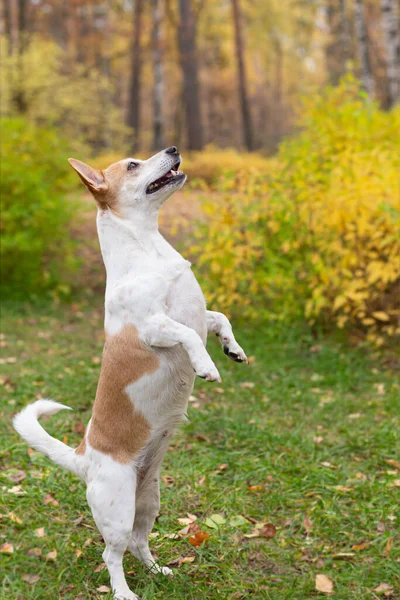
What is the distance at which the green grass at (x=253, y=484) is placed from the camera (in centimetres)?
330

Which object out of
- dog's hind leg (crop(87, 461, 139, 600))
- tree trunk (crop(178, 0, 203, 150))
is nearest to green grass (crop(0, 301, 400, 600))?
dog's hind leg (crop(87, 461, 139, 600))

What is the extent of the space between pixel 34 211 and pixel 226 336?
6722mm

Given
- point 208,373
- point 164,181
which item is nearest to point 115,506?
point 208,373

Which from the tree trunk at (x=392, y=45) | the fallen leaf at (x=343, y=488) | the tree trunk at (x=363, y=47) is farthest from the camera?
the tree trunk at (x=363, y=47)

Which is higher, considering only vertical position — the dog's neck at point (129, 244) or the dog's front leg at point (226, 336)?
the dog's neck at point (129, 244)

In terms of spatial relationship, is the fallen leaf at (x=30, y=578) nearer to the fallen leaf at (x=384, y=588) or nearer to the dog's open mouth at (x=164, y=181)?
the fallen leaf at (x=384, y=588)

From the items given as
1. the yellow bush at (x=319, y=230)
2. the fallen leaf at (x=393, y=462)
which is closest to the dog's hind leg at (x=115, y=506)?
the fallen leaf at (x=393, y=462)

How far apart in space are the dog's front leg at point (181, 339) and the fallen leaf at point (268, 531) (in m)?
1.50

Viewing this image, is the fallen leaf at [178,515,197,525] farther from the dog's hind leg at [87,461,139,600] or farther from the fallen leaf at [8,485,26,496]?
the fallen leaf at [8,485,26,496]

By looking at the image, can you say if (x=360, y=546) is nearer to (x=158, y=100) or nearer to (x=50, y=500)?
(x=50, y=500)

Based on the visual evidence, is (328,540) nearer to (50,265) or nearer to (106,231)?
(106,231)

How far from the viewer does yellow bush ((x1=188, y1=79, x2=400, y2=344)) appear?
6.37m

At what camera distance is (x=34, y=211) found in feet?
29.9

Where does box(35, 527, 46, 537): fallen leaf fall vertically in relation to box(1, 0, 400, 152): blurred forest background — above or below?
below
